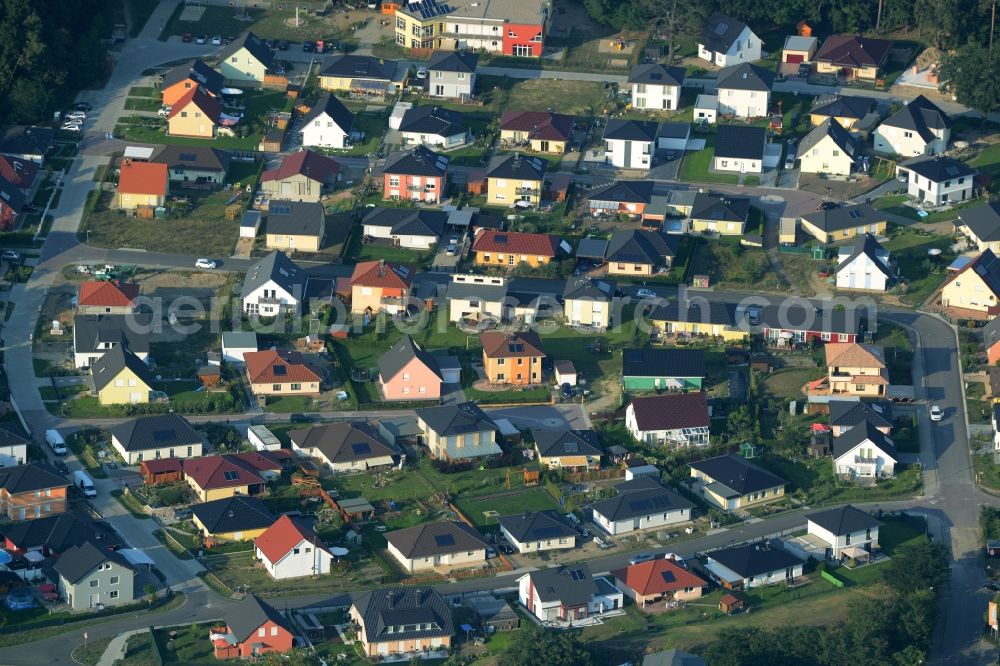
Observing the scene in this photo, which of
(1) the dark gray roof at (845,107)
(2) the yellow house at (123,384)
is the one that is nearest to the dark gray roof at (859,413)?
(2) the yellow house at (123,384)

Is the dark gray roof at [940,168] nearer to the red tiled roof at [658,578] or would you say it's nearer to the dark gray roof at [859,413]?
the dark gray roof at [859,413]

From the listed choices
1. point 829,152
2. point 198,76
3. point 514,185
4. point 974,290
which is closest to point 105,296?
point 514,185

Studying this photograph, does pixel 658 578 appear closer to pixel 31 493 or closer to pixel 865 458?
pixel 865 458

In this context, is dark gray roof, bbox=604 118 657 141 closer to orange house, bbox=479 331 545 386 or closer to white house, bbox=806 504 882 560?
orange house, bbox=479 331 545 386

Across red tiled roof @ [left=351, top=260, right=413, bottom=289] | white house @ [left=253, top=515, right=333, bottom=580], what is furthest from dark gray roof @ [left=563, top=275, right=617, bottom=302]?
white house @ [left=253, top=515, right=333, bottom=580]

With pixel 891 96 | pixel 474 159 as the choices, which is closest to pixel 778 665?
pixel 474 159
